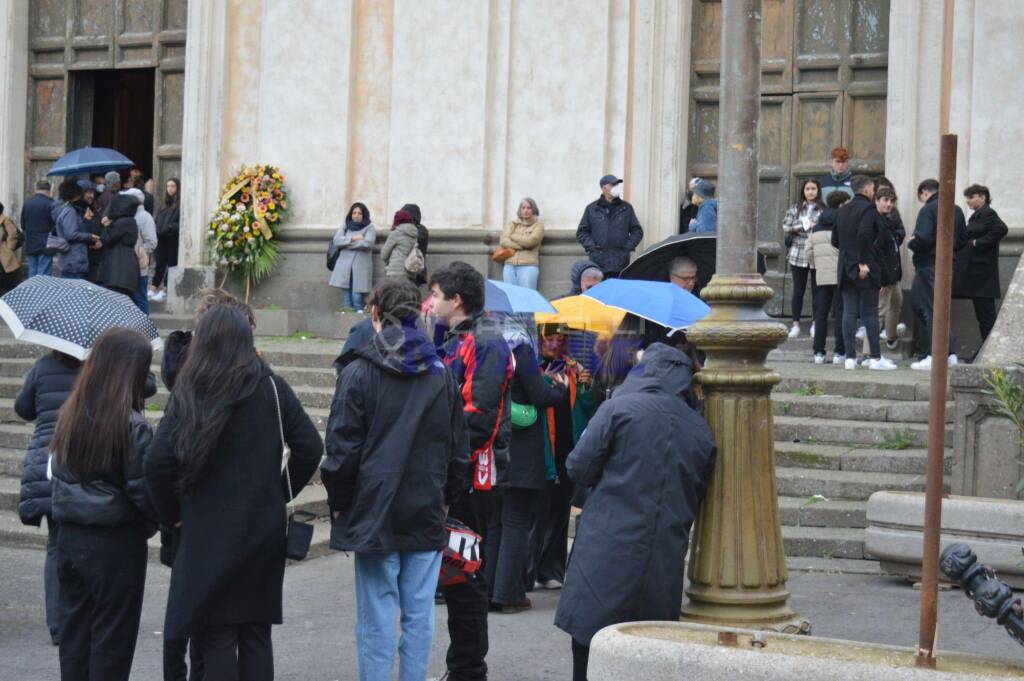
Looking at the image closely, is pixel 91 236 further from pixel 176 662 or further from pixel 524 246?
pixel 176 662

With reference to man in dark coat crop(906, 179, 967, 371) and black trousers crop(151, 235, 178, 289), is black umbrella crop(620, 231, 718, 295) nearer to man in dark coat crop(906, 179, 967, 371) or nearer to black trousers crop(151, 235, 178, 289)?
man in dark coat crop(906, 179, 967, 371)

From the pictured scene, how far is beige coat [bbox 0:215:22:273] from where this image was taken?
59.0 feet

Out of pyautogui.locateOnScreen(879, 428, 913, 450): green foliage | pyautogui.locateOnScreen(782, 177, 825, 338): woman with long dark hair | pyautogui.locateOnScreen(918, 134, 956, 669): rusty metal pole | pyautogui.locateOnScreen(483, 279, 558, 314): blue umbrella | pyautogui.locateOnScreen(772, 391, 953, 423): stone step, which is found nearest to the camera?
pyautogui.locateOnScreen(918, 134, 956, 669): rusty metal pole

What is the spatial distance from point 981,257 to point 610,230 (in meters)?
3.58

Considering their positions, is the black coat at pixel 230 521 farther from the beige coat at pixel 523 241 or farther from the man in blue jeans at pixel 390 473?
the beige coat at pixel 523 241

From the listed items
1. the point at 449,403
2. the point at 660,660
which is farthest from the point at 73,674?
the point at 660,660

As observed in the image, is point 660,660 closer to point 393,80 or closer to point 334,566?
point 334,566

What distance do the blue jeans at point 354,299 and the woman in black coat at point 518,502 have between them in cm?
814

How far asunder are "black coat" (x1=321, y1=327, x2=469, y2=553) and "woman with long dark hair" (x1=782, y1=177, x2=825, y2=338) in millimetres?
9013

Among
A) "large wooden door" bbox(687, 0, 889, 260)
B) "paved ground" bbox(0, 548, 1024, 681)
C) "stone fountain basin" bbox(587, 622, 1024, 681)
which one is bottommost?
"paved ground" bbox(0, 548, 1024, 681)

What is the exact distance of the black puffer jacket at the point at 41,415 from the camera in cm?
668

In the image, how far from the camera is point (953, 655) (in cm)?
521

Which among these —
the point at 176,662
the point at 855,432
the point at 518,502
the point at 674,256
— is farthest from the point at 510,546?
the point at 855,432

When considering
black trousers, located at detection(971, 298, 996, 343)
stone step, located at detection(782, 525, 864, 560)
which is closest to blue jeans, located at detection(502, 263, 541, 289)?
black trousers, located at detection(971, 298, 996, 343)
